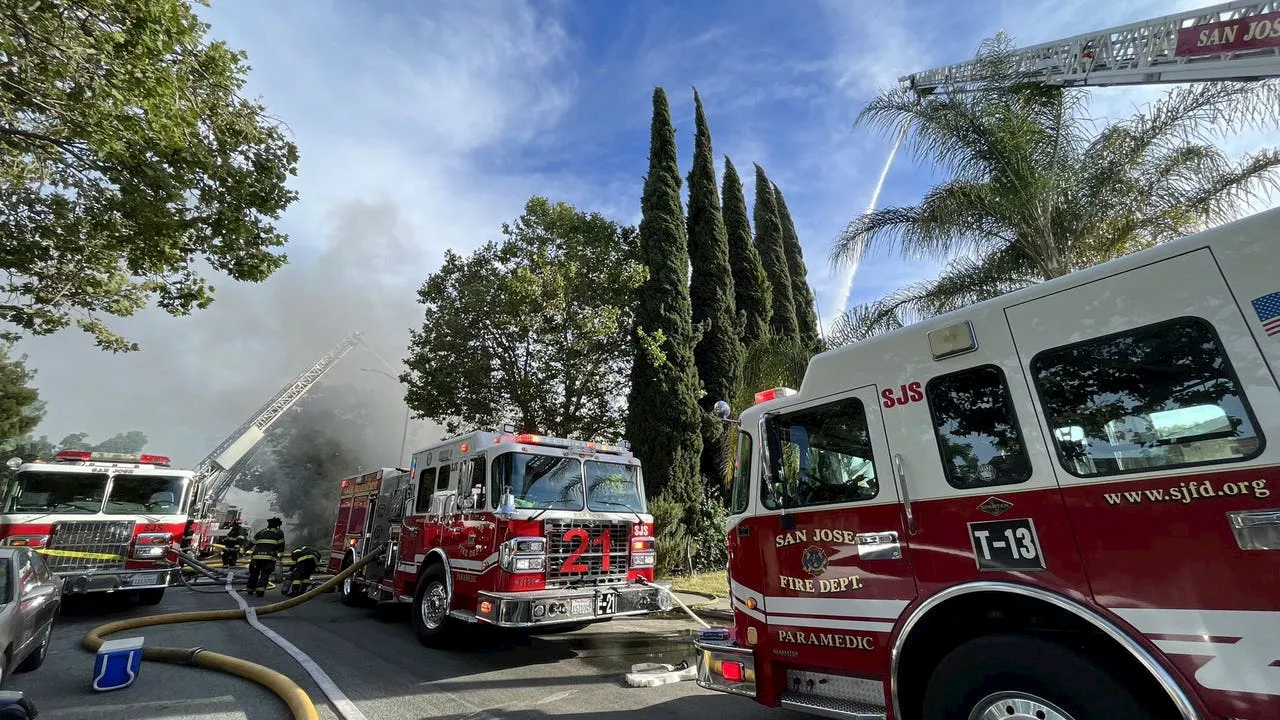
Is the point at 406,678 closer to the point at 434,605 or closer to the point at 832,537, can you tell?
the point at 434,605

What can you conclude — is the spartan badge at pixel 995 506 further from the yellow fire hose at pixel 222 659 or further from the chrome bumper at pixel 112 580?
the chrome bumper at pixel 112 580

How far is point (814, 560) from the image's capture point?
147 inches

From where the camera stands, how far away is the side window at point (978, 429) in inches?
119

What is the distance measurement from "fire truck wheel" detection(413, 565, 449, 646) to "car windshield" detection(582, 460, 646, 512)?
7.09 ft

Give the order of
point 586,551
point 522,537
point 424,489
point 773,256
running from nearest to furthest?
1. point 522,537
2. point 586,551
3. point 424,489
4. point 773,256

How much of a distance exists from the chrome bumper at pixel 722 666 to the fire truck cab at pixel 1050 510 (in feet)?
0.07

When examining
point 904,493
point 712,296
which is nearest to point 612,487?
point 904,493

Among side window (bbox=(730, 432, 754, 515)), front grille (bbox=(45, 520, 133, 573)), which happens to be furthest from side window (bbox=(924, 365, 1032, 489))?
front grille (bbox=(45, 520, 133, 573))

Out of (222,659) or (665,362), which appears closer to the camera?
(222,659)

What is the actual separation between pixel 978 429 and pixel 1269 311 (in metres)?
1.23

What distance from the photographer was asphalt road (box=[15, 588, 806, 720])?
4727 mm

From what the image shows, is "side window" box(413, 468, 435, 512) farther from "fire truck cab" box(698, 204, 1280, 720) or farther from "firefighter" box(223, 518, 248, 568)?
"firefighter" box(223, 518, 248, 568)

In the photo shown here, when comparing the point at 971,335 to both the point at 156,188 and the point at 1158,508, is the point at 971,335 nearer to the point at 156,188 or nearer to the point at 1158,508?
the point at 1158,508

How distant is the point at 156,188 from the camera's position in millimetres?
7930
